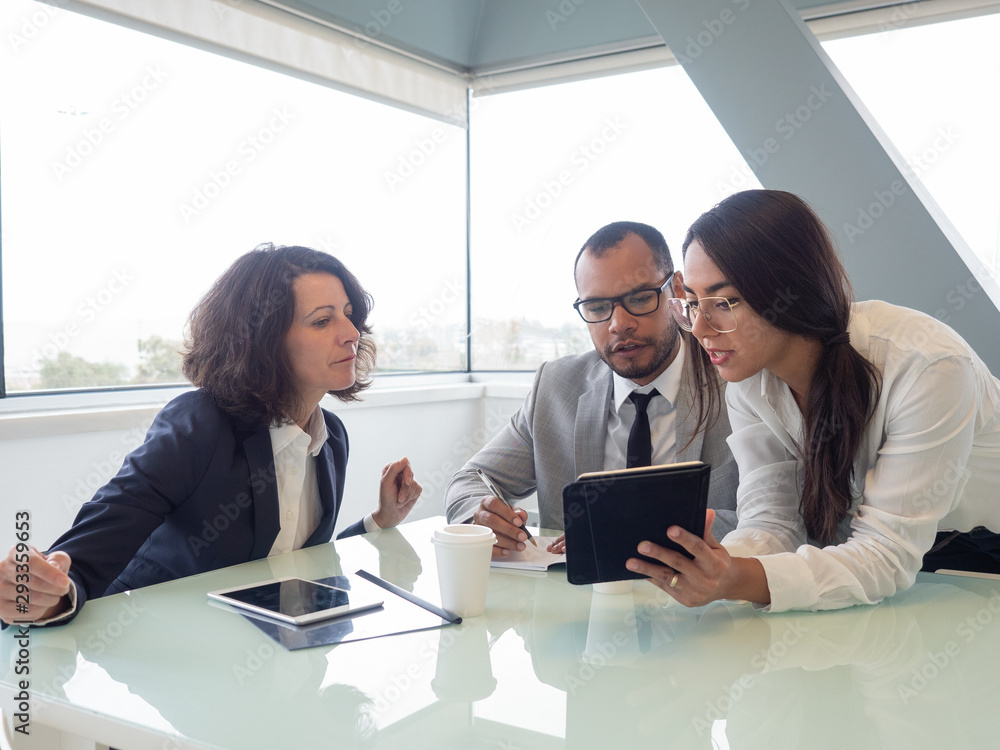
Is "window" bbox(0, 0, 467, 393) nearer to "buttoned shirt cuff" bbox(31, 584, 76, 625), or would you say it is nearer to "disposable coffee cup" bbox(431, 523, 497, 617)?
"buttoned shirt cuff" bbox(31, 584, 76, 625)

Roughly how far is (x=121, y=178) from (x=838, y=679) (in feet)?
9.53

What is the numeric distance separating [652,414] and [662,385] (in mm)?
76

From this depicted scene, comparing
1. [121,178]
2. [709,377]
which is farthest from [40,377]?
[709,377]

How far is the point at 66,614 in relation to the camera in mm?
1149

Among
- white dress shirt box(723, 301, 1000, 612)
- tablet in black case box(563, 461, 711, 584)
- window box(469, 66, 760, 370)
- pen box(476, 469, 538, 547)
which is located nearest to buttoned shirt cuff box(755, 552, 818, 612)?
white dress shirt box(723, 301, 1000, 612)

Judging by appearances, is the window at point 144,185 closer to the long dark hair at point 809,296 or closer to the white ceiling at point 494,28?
the white ceiling at point 494,28

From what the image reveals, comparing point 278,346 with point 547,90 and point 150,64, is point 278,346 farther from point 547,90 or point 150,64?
point 547,90

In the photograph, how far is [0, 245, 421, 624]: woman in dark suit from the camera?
137cm

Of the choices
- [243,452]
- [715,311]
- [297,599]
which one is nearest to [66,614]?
[297,599]

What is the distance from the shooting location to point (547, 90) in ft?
14.7

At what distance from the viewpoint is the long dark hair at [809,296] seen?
137 cm

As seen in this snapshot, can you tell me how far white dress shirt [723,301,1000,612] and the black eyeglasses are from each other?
62cm

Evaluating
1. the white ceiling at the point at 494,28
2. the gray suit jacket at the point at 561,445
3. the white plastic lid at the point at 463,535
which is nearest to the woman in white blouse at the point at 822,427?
the white plastic lid at the point at 463,535

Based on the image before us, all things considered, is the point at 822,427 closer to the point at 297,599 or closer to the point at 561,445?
the point at 561,445
